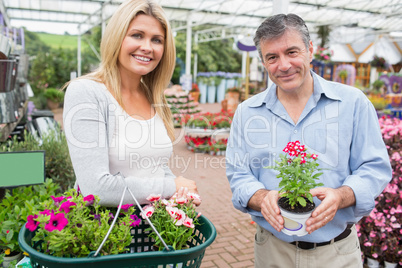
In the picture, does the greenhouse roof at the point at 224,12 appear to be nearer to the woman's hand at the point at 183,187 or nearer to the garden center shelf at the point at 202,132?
the garden center shelf at the point at 202,132

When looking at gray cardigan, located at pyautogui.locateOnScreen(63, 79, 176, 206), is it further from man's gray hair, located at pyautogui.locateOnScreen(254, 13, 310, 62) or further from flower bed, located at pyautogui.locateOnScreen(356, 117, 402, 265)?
flower bed, located at pyautogui.locateOnScreen(356, 117, 402, 265)

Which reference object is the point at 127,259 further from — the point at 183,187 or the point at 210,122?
the point at 210,122

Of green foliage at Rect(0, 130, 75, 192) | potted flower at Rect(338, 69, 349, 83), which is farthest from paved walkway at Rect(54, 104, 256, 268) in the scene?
potted flower at Rect(338, 69, 349, 83)

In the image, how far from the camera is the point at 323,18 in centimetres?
1894

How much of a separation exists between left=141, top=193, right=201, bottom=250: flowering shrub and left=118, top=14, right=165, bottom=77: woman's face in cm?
68

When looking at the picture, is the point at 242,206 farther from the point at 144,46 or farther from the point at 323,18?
the point at 323,18

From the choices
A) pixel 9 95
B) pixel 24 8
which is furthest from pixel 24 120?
pixel 24 8

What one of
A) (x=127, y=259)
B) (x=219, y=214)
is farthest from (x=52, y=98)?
(x=127, y=259)

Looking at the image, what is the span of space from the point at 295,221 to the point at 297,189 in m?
0.12

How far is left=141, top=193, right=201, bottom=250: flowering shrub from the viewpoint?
3.99ft

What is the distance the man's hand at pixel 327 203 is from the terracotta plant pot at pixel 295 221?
18 millimetres

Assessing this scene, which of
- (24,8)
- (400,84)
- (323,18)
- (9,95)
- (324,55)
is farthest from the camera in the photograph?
(323,18)

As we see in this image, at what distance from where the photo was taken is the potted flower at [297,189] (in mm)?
1342

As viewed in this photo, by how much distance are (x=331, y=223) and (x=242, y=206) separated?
1.33 ft
